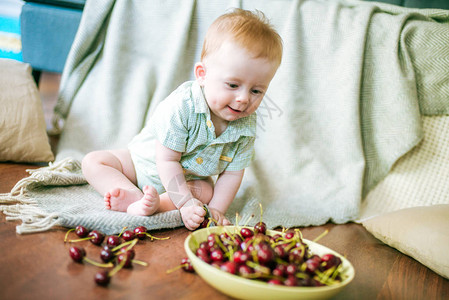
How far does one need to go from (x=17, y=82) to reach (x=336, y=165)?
1.10 metres

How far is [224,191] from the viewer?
106 cm

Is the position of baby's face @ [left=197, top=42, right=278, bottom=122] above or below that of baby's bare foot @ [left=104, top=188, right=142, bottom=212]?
above

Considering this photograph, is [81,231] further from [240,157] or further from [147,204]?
[240,157]

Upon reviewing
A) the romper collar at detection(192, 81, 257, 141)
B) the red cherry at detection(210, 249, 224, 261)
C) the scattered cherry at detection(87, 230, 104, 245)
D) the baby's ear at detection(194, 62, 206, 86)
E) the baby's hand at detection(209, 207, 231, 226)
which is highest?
the baby's ear at detection(194, 62, 206, 86)

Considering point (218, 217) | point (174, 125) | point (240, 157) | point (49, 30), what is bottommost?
point (218, 217)

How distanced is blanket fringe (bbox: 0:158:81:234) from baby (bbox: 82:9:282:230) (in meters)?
0.13

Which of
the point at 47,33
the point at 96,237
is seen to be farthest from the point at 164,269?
the point at 47,33

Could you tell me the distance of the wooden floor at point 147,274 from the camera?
2.07ft

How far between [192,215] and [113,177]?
26 cm

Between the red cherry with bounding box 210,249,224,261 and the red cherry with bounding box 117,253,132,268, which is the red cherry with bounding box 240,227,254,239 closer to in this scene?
the red cherry with bounding box 210,249,224,261

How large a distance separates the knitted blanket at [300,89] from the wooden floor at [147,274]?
9.6 inches

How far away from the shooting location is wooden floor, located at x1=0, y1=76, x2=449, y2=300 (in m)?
0.63

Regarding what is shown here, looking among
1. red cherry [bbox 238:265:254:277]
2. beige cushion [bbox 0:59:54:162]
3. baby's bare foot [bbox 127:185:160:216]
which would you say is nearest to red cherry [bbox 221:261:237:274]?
red cherry [bbox 238:265:254:277]

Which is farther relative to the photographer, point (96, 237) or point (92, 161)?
point (92, 161)
